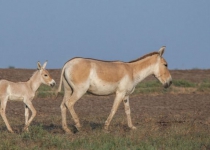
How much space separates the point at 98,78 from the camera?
1333 cm

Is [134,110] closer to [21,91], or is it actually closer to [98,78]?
[98,78]

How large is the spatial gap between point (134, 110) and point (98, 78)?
18.1 ft

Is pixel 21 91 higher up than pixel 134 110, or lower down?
higher up

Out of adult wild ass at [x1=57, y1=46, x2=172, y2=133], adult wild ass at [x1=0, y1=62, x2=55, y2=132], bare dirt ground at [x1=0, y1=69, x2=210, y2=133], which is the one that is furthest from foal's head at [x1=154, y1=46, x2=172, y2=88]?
adult wild ass at [x1=0, y1=62, x2=55, y2=132]

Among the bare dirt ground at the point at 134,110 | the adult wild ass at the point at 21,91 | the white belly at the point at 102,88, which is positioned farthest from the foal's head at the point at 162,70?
the adult wild ass at the point at 21,91

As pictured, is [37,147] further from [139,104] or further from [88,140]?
[139,104]

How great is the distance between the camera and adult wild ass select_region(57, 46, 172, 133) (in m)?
13.1

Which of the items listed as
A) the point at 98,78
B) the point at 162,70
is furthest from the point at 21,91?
the point at 162,70

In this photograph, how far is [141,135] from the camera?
1221cm

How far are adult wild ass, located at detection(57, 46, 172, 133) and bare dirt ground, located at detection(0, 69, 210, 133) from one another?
0.65m

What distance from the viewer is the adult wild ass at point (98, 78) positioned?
13.1 m

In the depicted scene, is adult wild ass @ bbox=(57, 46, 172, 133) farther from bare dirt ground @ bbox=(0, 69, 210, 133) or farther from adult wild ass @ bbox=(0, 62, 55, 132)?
adult wild ass @ bbox=(0, 62, 55, 132)

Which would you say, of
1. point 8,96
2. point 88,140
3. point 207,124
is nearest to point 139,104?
point 207,124

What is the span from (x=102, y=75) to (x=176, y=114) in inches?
180
